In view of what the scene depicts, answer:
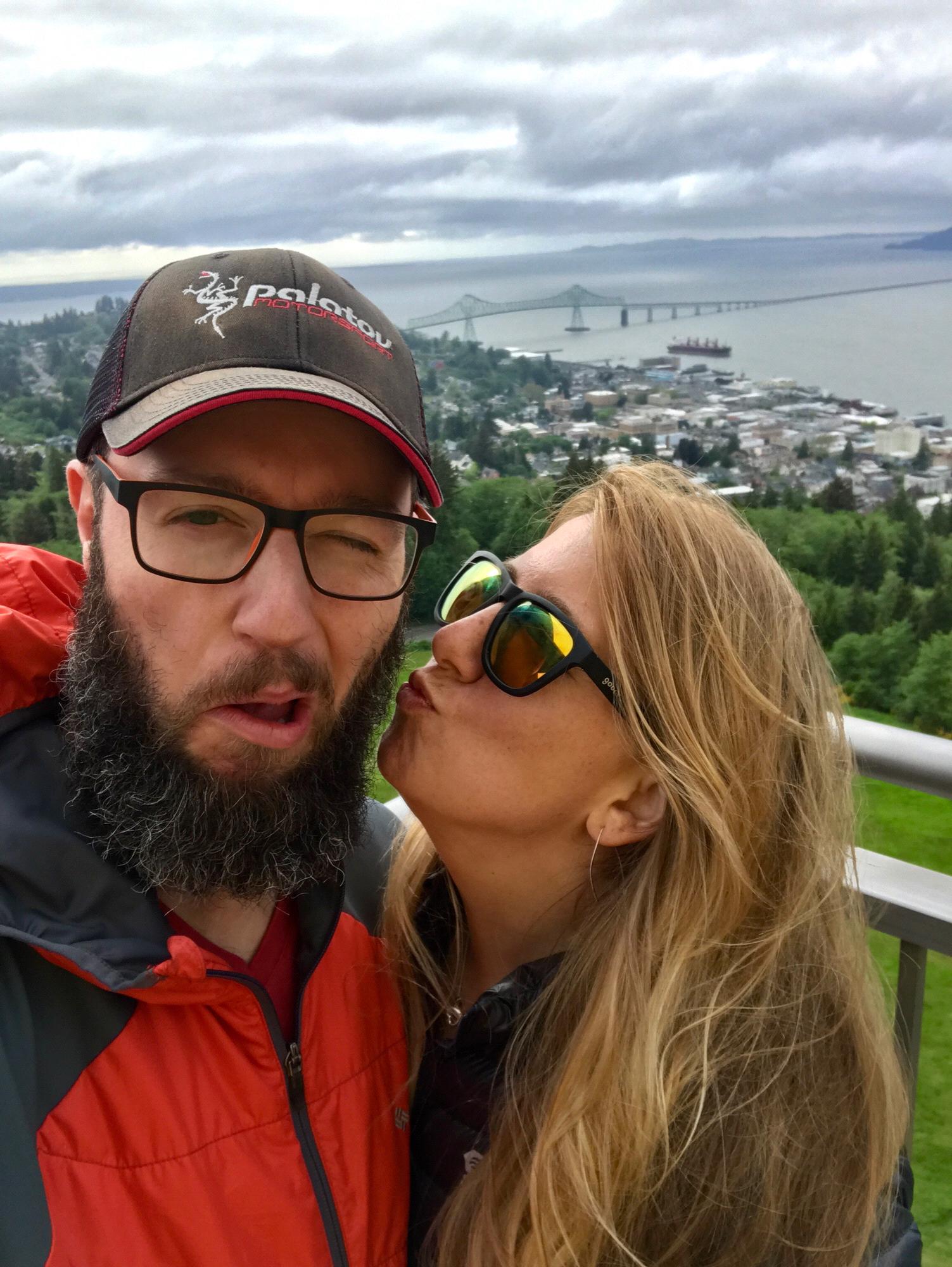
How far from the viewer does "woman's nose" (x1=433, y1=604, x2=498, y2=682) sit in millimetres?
1511

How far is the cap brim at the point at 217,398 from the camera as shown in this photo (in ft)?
3.62

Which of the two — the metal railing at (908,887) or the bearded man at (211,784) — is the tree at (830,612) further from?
the bearded man at (211,784)

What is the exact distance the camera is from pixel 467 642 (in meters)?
1.51

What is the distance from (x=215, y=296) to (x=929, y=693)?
1706 mm

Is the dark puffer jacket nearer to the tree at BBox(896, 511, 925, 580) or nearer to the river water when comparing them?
the tree at BBox(896, 511, 925, 580)

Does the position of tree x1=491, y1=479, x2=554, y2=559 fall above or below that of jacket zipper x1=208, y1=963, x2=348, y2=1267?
above

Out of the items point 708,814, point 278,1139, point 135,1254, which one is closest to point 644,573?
point 708,814

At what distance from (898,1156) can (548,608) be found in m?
0.92

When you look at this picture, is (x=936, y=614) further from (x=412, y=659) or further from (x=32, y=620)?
(x=32, y=620)

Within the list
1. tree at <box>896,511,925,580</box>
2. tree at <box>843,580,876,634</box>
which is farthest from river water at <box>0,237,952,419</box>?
tree at <box>843,580,876,634</box>

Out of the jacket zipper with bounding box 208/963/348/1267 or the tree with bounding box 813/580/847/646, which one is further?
the tree with bounding box 813/580/847/646

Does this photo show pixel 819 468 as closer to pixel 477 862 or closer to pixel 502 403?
pixel 502 403

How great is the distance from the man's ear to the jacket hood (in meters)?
0.09

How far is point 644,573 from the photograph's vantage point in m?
1.43
